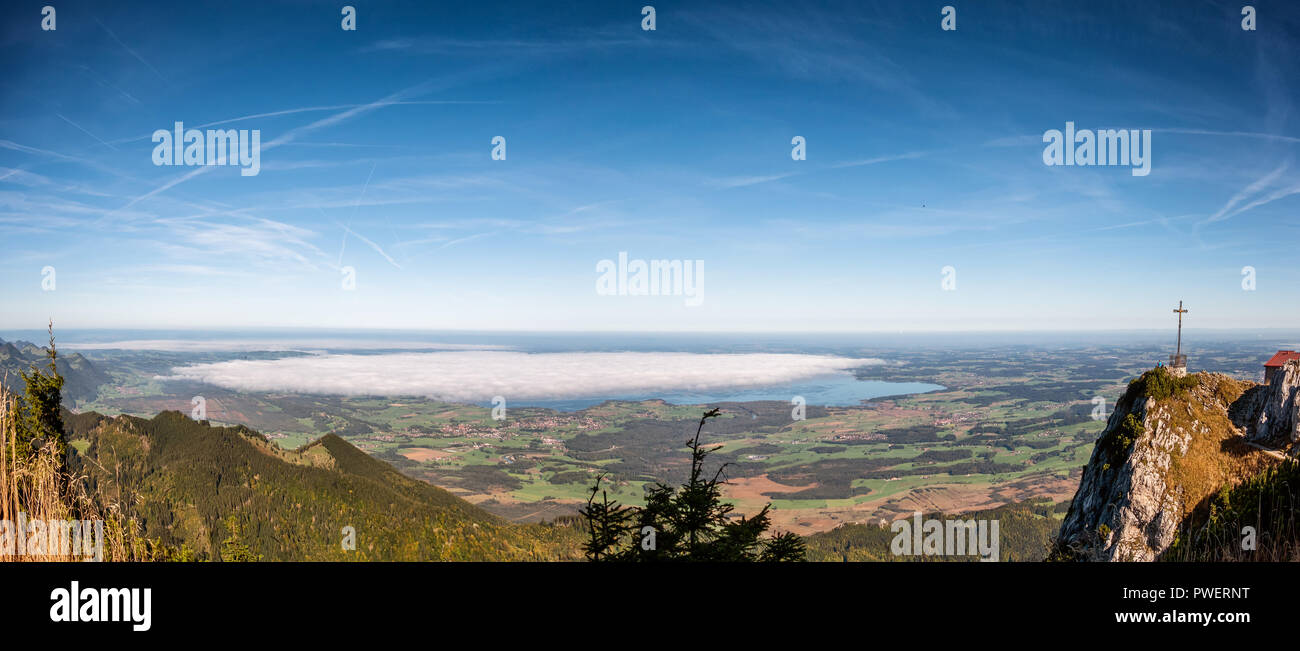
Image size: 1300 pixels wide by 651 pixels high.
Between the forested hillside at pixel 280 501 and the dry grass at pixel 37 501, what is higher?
the dry grass at pixel 37 501

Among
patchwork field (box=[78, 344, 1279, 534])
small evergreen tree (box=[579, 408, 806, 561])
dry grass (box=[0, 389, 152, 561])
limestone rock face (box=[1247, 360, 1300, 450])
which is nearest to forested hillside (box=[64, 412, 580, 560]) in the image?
patchwork field (box=[78, 344, 1279, 534])

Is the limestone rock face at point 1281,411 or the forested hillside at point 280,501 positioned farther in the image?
the forested hillside at point 280,501

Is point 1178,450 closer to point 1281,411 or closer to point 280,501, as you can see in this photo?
point 1281,411

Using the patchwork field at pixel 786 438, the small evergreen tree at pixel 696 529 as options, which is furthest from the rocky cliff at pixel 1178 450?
the patchwork field at pixel 786 438

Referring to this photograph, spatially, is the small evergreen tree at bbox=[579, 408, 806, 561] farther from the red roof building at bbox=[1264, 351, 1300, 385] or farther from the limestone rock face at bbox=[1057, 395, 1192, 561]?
the red roof building at bbox=[1264, 351, 1300, 385]

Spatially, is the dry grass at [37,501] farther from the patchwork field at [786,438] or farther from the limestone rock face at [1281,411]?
the patchwork field at [786,438]
